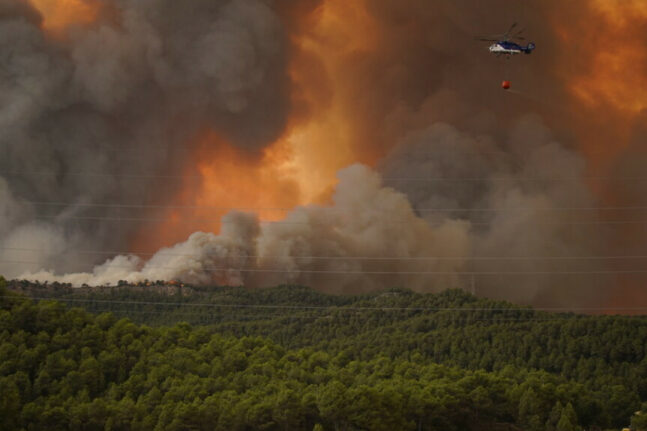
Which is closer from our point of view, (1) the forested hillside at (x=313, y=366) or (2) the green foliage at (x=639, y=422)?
(1) the forested hillside at (x=313, y=366)

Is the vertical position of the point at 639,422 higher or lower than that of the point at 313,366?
lower

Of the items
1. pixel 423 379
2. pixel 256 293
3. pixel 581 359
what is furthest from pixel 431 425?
pixel 256 293

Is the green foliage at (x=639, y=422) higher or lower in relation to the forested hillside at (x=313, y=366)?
lower

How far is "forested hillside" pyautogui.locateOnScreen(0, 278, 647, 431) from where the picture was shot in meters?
53.0

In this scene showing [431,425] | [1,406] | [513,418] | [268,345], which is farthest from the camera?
[268,345]

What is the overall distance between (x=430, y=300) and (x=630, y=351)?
63.5 ft

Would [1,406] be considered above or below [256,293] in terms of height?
below

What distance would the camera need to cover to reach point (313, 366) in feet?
207

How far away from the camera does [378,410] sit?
5353 centimetres

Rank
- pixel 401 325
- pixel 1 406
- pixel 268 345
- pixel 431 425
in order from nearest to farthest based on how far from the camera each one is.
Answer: pixel 1 406 < pixel 431 425 < pixel 268 345 < pixel 401 325

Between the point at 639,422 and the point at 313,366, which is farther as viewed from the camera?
the point at 313,366

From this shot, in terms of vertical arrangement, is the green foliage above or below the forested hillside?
below

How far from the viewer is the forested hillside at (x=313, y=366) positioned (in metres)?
53.0

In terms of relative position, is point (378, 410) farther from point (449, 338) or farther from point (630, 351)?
point (630, 351)
